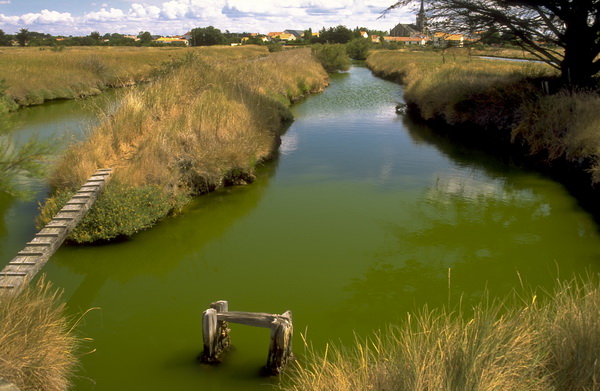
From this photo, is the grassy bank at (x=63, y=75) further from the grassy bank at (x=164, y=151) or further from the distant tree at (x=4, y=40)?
the distant tree at (x=4, y=40)

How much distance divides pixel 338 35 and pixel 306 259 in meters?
77.5

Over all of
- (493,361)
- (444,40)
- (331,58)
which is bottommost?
(493,361)

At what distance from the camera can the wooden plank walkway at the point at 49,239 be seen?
511 cm

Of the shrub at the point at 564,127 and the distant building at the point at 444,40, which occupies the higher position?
the distant building at the point at 444,40

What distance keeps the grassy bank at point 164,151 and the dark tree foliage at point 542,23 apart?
21.4ft

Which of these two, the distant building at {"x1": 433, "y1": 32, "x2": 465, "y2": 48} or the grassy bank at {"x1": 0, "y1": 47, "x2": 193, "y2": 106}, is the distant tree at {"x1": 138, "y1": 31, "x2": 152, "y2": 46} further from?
the distant building at {"x1": 433, "y1": 32, "x2": 465, "y2": 48}

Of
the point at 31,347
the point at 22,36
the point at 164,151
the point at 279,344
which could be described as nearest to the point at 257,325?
the point at 279,344

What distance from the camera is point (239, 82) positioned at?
1521 centimetres

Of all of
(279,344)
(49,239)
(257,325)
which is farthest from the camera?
(49,239)

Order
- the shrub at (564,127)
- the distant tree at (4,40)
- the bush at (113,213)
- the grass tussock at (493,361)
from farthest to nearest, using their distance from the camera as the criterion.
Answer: the distant tree at (4,40) < the shrub at (564,127) < the bush at (113,213) < the grass tussock at (493,361)

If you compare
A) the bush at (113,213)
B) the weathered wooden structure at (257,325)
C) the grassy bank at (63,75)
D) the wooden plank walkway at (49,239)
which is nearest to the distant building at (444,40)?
the grassy bank at (63,75)

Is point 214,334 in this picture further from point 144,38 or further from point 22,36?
point 144,38

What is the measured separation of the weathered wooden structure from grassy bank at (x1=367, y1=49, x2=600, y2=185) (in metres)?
7.63

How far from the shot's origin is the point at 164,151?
9039 mm
